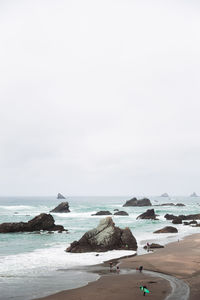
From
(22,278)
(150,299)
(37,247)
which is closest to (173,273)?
(150,299)

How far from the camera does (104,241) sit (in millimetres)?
38688

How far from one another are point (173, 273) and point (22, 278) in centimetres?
1368

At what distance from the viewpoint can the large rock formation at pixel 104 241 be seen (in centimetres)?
3791

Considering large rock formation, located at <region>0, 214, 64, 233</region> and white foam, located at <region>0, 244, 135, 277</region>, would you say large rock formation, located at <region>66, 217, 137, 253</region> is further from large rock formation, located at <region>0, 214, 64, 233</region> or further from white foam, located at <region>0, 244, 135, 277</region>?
large rock formation, located at <region>0, 214, 64, 233</region>

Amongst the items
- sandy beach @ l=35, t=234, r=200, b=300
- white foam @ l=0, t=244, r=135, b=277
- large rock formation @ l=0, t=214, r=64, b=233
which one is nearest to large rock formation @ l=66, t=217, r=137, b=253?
white foam @ l=0, t=244, r=135, b=277

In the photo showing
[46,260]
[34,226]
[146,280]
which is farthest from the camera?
[34,226]

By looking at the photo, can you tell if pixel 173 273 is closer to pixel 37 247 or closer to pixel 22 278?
pixel 22 278

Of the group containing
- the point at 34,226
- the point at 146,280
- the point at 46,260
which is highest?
the point at 146,280

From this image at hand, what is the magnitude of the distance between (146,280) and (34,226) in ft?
151

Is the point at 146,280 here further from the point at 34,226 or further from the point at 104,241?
the point at 34,226

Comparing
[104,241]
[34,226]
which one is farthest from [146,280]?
[34,226]

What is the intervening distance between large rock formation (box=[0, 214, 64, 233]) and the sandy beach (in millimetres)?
34376

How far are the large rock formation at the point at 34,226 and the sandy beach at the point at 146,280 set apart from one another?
1353 inches

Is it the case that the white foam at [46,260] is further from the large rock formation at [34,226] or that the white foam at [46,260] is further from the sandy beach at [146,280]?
the large rock formation at [34,226]
